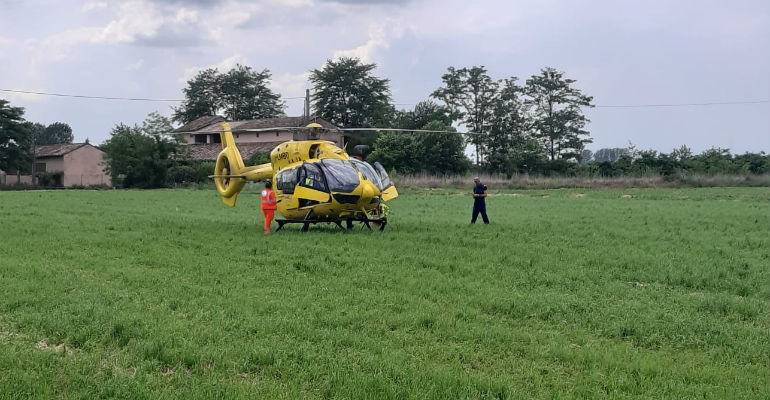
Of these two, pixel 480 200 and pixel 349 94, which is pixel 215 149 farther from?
pixel 480 200

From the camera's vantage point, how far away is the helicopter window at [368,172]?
1598 cm

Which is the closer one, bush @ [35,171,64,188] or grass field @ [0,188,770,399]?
grass field @ [0,188,770,399]

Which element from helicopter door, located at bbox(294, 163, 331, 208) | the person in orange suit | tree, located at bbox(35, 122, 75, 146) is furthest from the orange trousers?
tree, located at bbox(35, 122, 75, 146)

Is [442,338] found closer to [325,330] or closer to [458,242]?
[325,330]

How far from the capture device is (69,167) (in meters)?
66.8

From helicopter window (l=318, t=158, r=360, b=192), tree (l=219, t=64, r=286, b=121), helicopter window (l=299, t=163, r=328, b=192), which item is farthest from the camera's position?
tree (l=219, t=64, r=286, b=121)

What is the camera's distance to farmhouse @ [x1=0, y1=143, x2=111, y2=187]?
6561 centimetres

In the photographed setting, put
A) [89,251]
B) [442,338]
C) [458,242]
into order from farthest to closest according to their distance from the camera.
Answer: [458,242] < [89,251] < [442,338]

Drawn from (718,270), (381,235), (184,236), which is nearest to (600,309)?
(718,270)

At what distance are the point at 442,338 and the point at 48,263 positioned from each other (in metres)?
7.06

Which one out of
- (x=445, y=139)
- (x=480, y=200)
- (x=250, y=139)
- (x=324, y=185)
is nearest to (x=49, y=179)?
(x=250, y=139)

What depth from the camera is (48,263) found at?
9.79 meters

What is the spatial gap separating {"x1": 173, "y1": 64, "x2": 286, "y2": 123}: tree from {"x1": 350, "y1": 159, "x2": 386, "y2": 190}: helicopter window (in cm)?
6231

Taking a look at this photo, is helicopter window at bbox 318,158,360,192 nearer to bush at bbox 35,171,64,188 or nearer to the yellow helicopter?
the yellow helicopter
